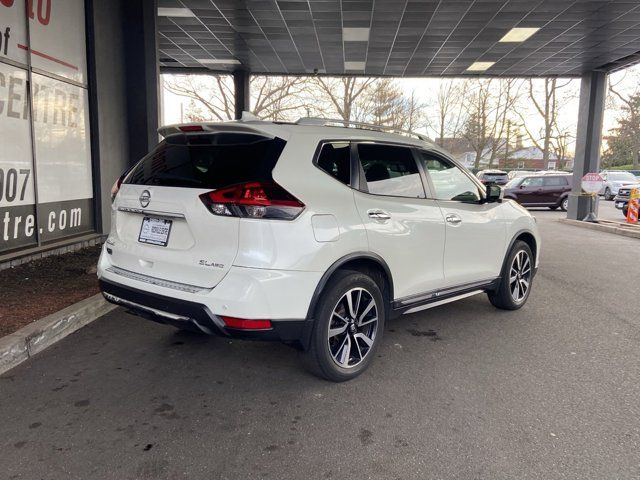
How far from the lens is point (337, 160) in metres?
3.62

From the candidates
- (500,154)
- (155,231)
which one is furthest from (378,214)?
(500,154)

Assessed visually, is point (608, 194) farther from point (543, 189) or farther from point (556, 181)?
point (543, 189)

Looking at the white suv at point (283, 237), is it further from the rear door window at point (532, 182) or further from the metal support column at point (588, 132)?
the rear door window at point (532, 182)

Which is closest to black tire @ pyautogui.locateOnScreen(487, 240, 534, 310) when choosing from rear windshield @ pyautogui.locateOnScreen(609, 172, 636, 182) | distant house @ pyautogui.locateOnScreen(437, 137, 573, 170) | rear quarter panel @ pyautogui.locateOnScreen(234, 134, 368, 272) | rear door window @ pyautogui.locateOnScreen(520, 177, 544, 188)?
rear quarter panel @ pyautogui.locateOnScreen(234, 134, 368, 272)

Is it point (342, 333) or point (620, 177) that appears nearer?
point (342, 333)

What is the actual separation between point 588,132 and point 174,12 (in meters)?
13.2

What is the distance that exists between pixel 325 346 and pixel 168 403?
3.60 feet

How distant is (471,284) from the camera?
486cm

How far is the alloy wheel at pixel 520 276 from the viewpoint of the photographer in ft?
18.1

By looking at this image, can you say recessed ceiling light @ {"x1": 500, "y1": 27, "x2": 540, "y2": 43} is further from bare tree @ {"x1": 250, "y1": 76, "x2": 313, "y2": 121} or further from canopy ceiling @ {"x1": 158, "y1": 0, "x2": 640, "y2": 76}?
bare tree @ {"x1": 250, "y1": 76, "x2": 313, "y2": 121}

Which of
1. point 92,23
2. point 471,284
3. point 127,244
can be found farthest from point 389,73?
point 127,244

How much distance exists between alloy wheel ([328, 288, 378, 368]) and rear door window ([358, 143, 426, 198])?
32.8 inches

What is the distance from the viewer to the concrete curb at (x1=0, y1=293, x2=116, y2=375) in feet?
12.4

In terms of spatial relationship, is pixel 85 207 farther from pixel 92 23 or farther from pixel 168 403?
pixel 168 403
